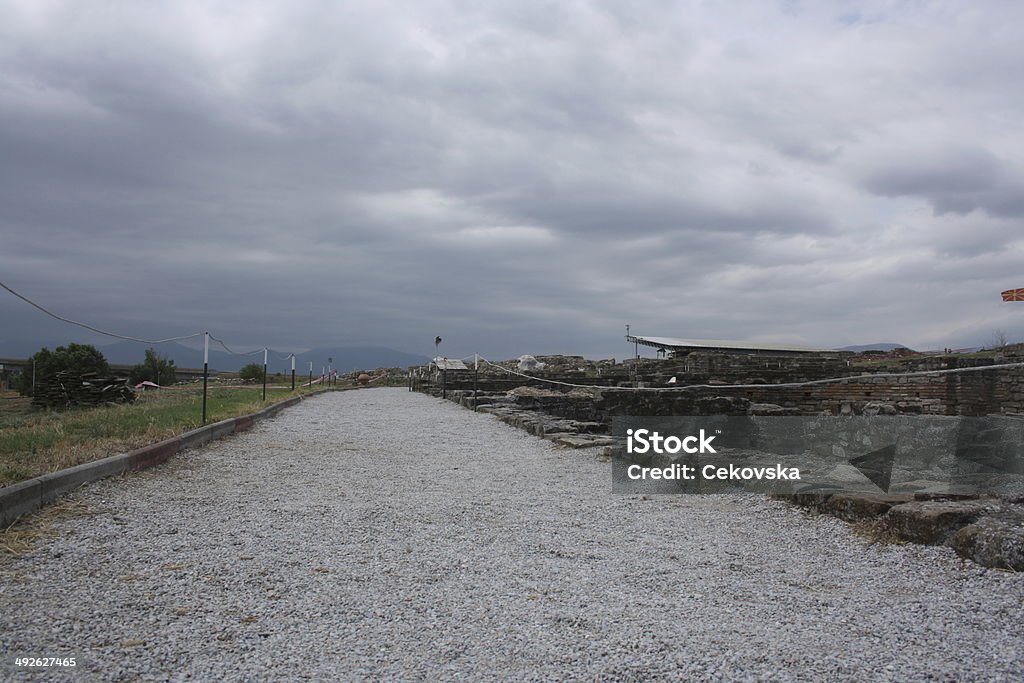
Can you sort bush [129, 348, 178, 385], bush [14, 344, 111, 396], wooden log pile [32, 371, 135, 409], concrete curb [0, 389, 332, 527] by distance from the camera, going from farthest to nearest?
bush [129, 348, 178, 385], bush [14, 344, 111, 396], wooden log pile [32, 371, 135, 409], concrete curb [0, 389, 332, 527]

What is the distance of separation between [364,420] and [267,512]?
9.42 m

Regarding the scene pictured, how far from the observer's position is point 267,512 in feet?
18.8

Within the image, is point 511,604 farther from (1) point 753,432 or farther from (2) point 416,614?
(1) point 753,432

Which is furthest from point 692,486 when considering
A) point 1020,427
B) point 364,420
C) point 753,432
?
point 364,420

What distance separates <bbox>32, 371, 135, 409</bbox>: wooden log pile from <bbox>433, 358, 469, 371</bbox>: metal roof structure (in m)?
10.4

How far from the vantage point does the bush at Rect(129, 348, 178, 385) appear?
4815cm

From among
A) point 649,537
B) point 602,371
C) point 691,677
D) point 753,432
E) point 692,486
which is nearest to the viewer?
point 691,677

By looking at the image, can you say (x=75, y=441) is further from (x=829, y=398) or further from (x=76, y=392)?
(x=76, y=392)

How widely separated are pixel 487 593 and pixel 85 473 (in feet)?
13.4

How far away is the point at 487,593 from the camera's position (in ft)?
13.0

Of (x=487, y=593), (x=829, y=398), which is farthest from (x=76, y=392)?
(x=487, y=593)

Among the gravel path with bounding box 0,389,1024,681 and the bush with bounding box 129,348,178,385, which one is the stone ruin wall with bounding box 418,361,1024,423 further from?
the bush with bounding box 129,348,178,385

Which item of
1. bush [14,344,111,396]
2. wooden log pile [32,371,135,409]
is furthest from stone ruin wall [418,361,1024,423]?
bush [14,344,111,396]

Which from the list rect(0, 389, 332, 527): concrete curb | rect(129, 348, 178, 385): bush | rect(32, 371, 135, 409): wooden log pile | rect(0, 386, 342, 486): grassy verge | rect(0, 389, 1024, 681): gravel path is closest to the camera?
rect(0, 389, 1024, 681): gravel path
